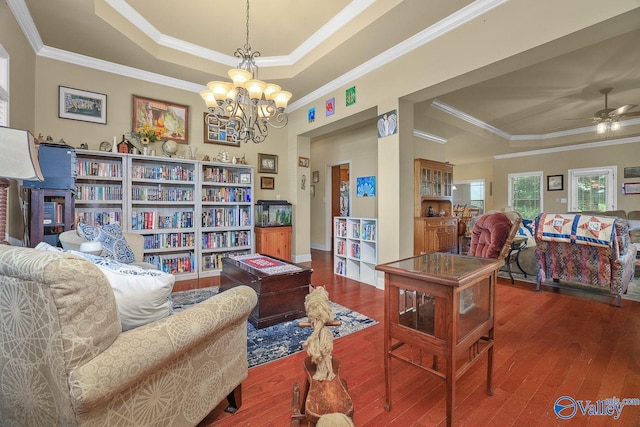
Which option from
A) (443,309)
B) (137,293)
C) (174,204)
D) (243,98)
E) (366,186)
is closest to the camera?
(137,293)

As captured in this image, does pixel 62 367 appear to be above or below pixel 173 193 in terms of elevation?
below

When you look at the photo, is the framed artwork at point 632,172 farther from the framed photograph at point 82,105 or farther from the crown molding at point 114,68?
the framed photograph at point 82,105

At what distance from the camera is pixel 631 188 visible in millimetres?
6305

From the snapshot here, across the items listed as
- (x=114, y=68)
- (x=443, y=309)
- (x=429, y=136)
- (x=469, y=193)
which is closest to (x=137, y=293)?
(x=443, y=309)

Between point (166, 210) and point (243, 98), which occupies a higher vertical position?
point (243, 98)

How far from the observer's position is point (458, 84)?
296 cm

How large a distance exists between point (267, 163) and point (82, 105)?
267cm

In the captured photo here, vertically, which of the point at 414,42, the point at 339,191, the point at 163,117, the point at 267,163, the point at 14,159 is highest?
the point at 414,42

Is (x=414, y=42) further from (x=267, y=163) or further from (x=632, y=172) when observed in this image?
(x=632, y=172)

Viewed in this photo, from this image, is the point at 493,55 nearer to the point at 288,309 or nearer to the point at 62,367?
the point at 288,309

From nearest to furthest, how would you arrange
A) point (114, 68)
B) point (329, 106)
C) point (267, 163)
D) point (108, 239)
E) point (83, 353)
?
point (83, 353), point (108, 239), point (114, 68), point (329, 106), point (267, 163)

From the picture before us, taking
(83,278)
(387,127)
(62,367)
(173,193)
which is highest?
(387,127)

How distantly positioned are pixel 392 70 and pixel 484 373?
3235 mm

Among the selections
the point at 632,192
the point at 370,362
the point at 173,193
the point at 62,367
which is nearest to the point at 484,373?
the point at 370,362
